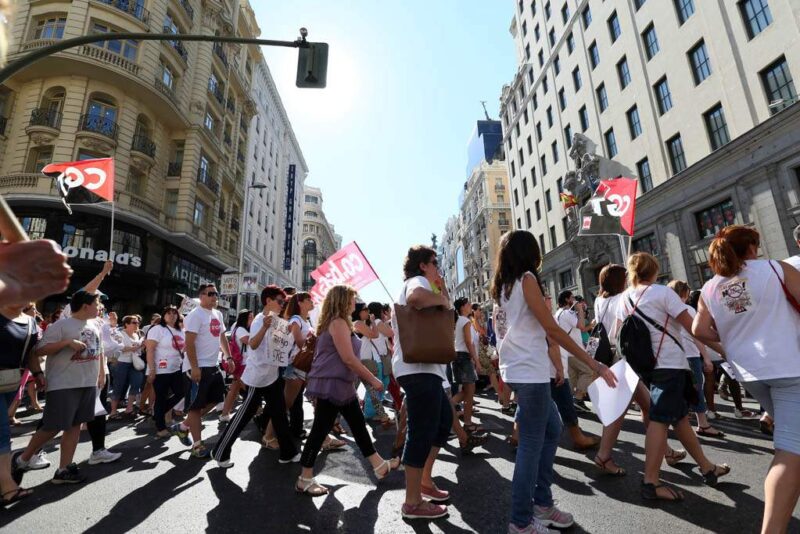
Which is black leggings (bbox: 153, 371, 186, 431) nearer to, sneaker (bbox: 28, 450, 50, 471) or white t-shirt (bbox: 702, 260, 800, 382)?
sneaker (bbox: 28, 450, 50, 471)

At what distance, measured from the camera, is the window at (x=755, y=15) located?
1302cm

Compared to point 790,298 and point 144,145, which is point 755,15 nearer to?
point 790,298

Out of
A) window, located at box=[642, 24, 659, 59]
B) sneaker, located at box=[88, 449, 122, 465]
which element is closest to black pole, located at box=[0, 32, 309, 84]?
sneaker, located at box=[88, 449, 122, 465]

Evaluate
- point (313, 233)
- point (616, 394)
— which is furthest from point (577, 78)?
point (313, 233)

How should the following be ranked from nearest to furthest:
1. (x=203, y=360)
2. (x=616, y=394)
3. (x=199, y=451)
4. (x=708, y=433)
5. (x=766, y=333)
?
(x=766, y=333)
(x=616, y=394)
(x=199, y=451)
(x=708, y=433)
(x=203, y=360)

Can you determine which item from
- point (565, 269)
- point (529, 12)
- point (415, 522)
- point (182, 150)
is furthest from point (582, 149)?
point (415, 522)

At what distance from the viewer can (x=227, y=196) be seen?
2867 centimetres

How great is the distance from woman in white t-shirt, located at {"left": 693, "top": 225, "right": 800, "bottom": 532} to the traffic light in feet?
22.0

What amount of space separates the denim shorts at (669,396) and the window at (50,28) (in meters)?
25.7

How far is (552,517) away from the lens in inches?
109

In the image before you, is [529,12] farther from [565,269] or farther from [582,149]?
[565,269]

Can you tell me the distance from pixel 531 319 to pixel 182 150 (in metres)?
25.0

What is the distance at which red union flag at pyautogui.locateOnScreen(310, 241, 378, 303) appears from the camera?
327 inches

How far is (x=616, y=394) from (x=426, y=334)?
4.74 feet
